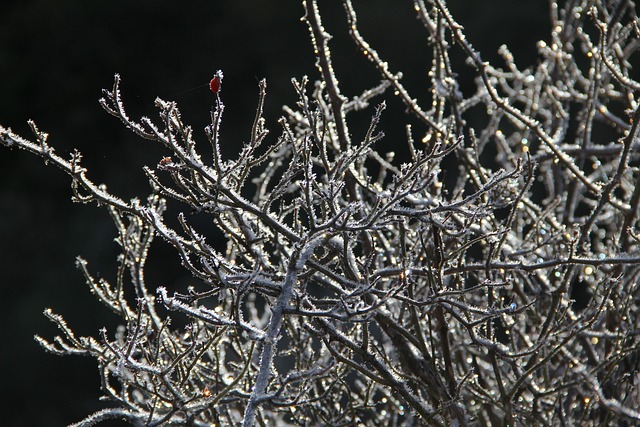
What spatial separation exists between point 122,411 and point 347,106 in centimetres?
102

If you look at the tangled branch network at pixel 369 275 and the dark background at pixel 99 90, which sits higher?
the dark background at pixel 99 90

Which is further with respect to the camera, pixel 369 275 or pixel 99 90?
pixel 99 90

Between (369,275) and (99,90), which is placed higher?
(99,90)

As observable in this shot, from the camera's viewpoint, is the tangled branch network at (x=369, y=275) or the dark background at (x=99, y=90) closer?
the tangled branch network at (x=369, y=275)

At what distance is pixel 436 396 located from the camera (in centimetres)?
156

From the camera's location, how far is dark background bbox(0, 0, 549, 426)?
15.8ft

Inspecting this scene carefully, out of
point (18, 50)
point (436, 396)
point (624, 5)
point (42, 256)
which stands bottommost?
point (436, 396)

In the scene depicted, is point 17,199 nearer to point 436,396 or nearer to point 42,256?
point 42,256

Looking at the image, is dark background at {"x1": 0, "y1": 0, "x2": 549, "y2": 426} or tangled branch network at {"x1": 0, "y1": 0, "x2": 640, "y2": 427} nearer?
tangled branch network at {"x1": 0, "y1": 0, "x2": 640, "y2": 427}

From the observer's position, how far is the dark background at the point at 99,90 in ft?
15.8

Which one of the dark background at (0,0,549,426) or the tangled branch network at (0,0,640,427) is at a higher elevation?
the dark background at (0,0,549,426)

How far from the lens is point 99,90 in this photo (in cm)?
554

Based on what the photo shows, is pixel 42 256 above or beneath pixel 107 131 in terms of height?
beneath

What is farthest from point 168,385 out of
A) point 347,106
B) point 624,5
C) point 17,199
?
point 17,199
